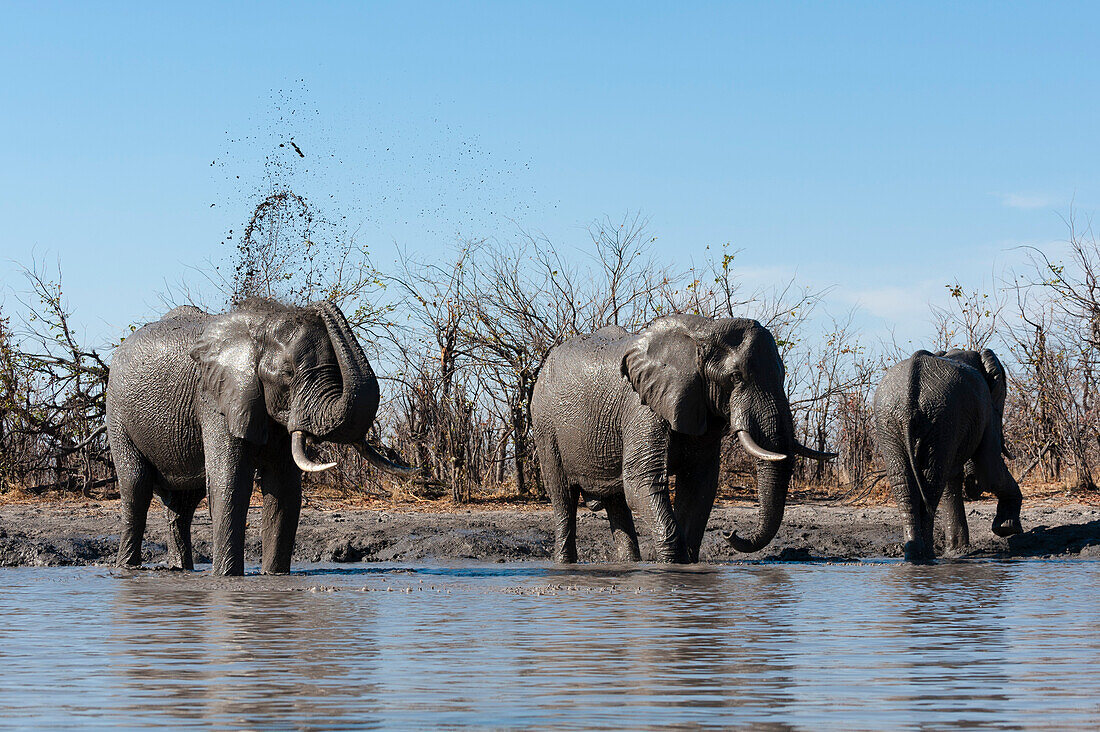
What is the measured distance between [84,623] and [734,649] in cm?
348

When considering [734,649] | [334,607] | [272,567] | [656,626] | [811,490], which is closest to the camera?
[734,649]

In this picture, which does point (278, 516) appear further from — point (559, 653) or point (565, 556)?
point (559, 653)

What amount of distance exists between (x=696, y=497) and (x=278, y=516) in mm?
3587

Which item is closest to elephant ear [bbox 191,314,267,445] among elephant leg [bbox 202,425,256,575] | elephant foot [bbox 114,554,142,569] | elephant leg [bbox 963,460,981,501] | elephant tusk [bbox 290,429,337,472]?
elephant leg [bbox 202,425,256,575]

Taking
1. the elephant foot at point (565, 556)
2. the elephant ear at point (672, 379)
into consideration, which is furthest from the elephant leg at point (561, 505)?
the elephant ear at point (672, 379)

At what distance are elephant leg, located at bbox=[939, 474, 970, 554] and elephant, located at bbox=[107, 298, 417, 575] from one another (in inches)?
223

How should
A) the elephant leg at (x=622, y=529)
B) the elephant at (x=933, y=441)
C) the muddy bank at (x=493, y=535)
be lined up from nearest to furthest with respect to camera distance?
the elephant at (x=933, y=441)
the elephant leg at (x=622, y=529)
the muddy bank at (x=493, y=535)

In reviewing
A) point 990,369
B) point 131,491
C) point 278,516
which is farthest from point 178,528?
point 990,369

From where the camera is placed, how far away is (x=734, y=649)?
6.13 metres

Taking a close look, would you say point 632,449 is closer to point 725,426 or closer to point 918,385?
point 725,426

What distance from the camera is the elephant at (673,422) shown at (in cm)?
1191

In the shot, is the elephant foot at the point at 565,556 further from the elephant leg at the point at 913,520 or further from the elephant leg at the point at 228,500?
the elephant leg at the point at 228,500

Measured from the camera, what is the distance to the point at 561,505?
1362 cm

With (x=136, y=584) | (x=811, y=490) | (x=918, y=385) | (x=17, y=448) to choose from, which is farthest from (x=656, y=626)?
(x=17, y=448)
